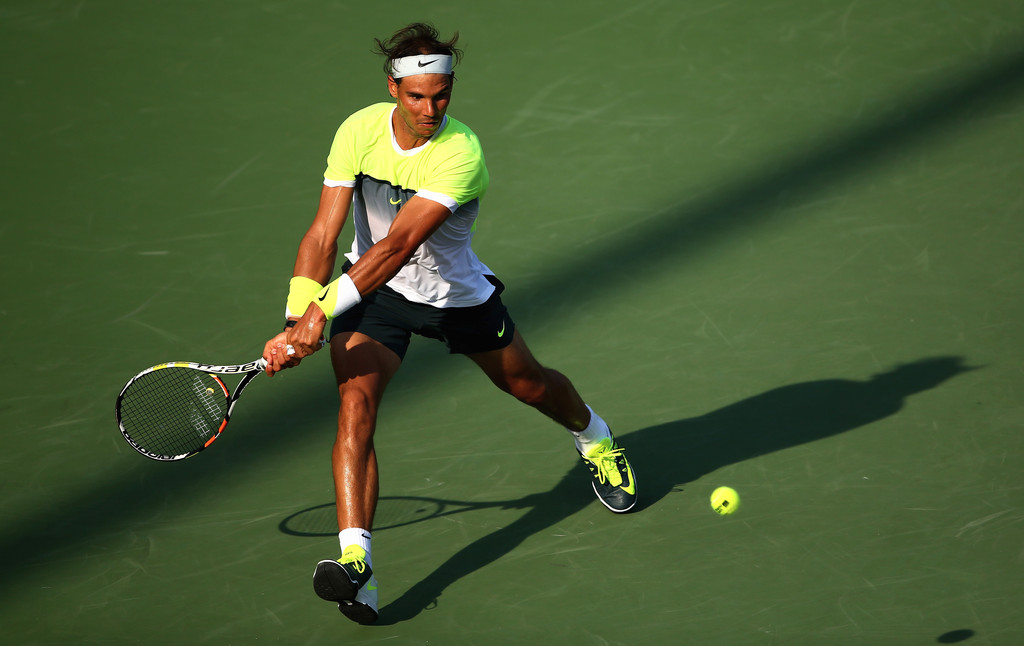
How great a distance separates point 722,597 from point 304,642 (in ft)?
4.26

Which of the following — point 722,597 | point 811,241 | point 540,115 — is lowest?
point 722,597

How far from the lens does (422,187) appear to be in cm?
376

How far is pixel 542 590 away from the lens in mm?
3912

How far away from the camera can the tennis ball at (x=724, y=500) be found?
13.7 ft

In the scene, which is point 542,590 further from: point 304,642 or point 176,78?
point 176,78

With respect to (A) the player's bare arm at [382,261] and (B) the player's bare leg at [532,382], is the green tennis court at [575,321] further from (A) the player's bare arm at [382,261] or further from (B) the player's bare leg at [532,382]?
(A) the player's bare arm at [382,261]

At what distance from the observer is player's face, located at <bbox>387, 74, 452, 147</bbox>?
3676 mm

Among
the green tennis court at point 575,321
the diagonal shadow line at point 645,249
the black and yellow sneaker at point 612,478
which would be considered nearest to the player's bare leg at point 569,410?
the black and yellow sneaker at point 612,478

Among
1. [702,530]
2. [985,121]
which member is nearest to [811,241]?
[985,121]

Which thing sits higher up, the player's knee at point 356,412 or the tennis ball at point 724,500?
the player's knee at point 356,412

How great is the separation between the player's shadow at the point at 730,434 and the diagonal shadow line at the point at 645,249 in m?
1.05

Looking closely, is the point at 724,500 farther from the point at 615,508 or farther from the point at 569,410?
the point at 569,410

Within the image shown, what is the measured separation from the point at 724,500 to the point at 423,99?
170 cm

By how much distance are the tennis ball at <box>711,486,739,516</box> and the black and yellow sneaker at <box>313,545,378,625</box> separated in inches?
47.6
